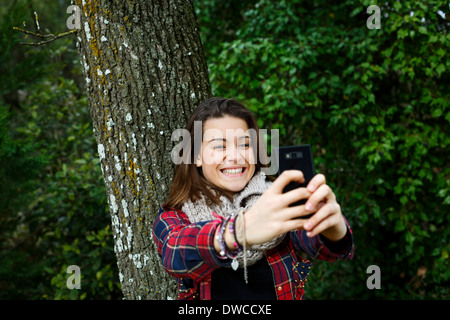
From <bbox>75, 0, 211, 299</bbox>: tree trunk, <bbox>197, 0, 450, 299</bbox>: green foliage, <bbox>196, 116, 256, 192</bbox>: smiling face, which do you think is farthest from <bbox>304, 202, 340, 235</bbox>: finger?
<bbox>197, 0, 450, 299</bbox>: green foliage

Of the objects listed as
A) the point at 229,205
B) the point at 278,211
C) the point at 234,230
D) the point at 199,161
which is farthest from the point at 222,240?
the point at 199,161

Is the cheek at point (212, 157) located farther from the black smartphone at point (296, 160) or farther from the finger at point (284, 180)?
the finger at point (284, 180)

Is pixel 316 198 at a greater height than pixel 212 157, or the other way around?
pixel 212 157

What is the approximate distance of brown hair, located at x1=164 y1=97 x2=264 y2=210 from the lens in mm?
1379

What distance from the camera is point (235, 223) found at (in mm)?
964

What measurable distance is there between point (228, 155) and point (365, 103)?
90.2 inches

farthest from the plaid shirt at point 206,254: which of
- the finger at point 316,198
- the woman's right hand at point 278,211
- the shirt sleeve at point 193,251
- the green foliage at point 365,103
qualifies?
the green foliage at point 365,103

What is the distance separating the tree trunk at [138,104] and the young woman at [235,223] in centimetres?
24

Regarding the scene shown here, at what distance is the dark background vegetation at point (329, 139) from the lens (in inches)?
125

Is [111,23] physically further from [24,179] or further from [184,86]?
[24,179]

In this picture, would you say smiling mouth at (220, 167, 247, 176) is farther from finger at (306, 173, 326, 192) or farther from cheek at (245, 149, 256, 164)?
finger at (306, 173, 326, 192)

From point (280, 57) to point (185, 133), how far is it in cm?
191

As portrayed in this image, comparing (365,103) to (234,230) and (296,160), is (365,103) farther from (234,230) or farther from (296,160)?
(234,230)

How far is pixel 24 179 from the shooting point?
10.5ft
